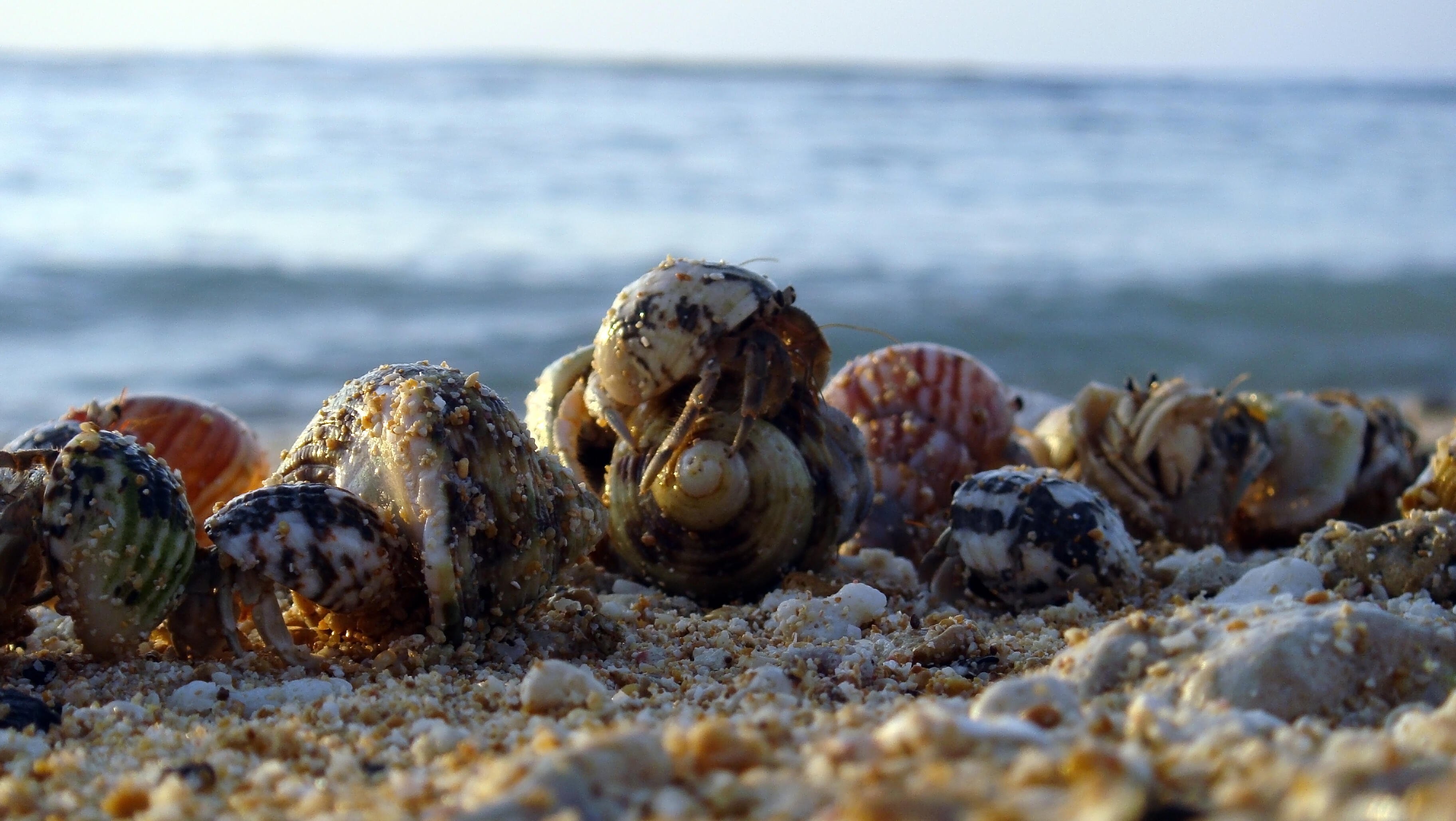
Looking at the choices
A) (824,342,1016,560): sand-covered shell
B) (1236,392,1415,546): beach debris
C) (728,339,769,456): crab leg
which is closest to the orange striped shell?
(728,339,769,456): crab leg

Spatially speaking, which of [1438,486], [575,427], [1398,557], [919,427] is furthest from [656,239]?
[1398,557]

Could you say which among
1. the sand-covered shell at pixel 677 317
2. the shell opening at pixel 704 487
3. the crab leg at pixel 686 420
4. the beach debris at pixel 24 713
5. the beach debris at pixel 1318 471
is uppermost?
the sand-covered shell at pixel 677 317

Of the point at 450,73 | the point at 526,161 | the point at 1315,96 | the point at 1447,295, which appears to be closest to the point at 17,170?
the point at 526,161

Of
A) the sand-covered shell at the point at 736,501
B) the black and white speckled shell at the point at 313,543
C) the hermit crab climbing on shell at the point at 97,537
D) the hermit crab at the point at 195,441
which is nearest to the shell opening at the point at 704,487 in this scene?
the sand-covered shell at the point at 736,501

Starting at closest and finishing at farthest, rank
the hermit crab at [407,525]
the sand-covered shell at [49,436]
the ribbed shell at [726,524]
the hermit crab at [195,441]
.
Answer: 1. the hermit crab at [407,525]
2. the ribbed shell at [726,524]
3. the sand-covered shell at [49,436]
4. the hermit crab at [195,441]

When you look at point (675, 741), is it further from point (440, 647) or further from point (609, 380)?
point (609, 380)

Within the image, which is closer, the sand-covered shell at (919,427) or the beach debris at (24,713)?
the beach debris at (24,713)

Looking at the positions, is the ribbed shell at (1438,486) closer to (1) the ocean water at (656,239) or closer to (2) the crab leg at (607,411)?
(2) the crab leg at (607,411)

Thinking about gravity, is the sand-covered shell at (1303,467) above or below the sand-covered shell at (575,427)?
below
